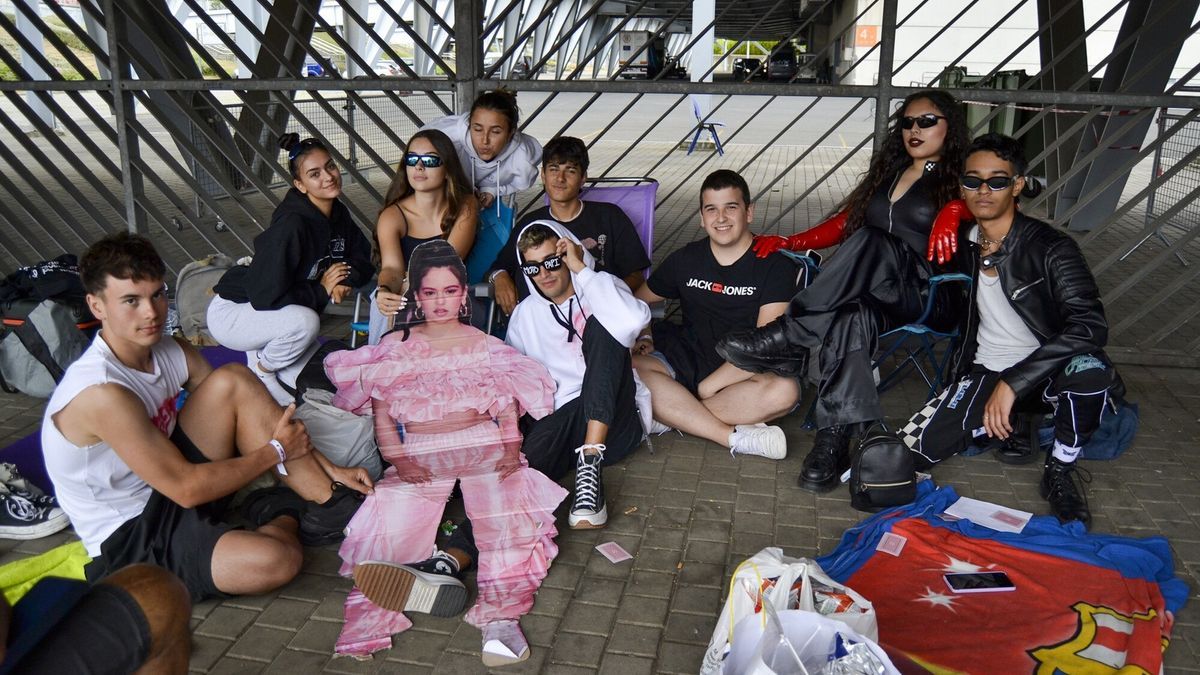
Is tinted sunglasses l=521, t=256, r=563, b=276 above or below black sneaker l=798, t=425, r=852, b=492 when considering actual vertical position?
above

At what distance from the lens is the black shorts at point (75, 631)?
1703mm

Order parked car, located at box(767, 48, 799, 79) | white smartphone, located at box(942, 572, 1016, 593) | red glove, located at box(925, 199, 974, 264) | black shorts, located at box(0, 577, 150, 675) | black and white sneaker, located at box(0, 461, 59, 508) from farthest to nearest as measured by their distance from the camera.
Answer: parked car, located at box(767, 48, 799, 79)
red glove, located at box(925, 199, 974, 264)
black and white sneaker, located at box(0, 461, 59, 508)
white smartphone, located at box(942, 572, 1016, 593)
black shorts, located at box(0, 577, 150, 675)

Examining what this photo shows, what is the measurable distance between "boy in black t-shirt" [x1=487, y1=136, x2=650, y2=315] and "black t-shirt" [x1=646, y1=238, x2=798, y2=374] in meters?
0.23

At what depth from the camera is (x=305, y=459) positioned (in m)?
3.41

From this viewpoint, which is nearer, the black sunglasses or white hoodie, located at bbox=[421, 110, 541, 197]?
the black sunglasses

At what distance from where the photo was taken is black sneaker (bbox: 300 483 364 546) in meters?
3.35

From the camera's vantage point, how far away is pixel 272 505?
134 inches

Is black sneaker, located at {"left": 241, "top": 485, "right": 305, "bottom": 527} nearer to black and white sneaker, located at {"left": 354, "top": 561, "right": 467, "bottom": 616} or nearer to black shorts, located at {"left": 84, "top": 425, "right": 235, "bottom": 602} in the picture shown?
black shorts, located at {"left": 84, "top": 425, "right": 235, "bottom": 602}

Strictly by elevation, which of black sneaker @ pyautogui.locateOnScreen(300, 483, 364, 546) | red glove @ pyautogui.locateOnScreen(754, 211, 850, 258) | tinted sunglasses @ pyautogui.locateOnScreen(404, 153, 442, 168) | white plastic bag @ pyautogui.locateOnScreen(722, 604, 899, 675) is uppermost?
tinted sunglasses @ pyautogui.locateOnScreen(404, 153, 442, 168)

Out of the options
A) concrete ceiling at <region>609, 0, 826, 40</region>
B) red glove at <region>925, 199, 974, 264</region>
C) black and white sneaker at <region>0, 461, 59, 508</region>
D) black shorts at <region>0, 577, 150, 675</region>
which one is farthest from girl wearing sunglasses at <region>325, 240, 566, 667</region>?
concrete ceiling at <region>609, 0, 826, 40</region>

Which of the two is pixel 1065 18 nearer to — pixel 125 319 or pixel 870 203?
pixel 870 203

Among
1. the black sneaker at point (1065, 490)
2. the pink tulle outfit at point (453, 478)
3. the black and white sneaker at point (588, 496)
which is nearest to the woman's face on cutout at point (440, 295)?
the pink tulle outfit at point (453, 478)

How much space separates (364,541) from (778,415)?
1.97 m

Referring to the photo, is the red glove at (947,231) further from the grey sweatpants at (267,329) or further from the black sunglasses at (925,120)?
the grey sweatpants at (267,329)
